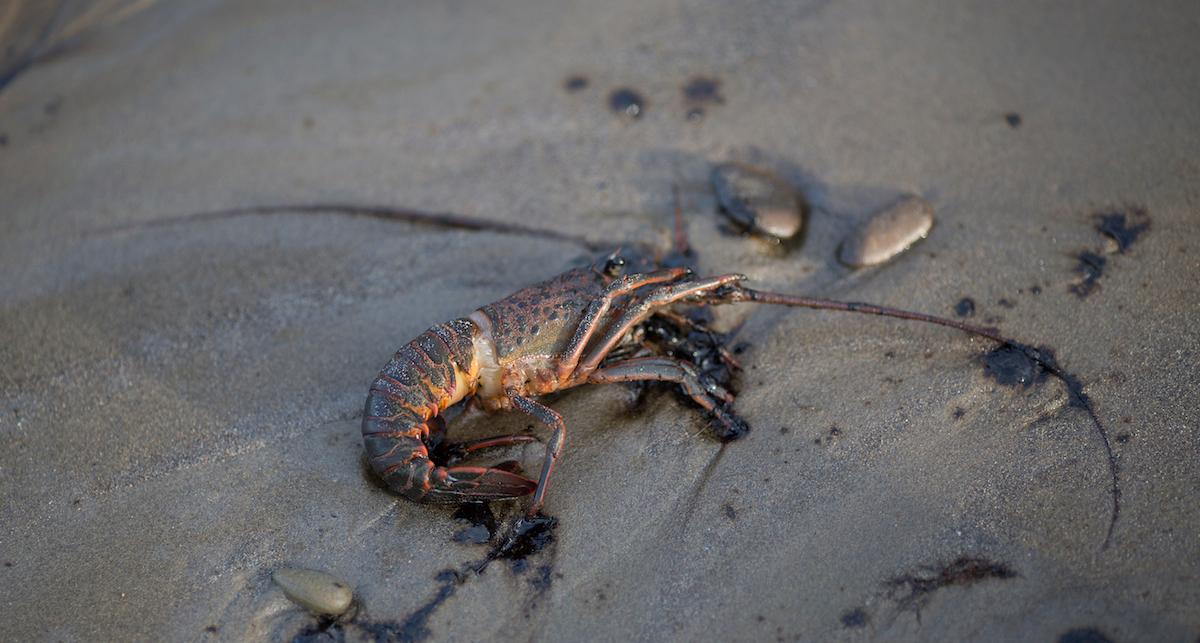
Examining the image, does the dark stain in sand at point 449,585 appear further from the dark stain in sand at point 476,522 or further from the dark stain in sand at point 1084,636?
the dark stain in sand at point 1084,636

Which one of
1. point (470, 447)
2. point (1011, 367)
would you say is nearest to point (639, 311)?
point (470, 447)

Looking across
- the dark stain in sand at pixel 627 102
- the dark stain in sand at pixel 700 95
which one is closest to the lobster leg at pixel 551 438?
the dark stain in sand at pixel 627 102

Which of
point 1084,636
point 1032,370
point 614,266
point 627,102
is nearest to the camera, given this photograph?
point 1084,636

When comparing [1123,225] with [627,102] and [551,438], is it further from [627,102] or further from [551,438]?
[551,438]

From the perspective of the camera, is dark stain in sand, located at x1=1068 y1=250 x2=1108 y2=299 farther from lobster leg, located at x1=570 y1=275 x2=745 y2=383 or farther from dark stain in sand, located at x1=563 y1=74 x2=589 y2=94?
dark stain in sand, located at x1=563 y1=74 x2=589 y2=94

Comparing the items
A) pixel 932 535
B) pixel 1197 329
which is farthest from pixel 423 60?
pixel 1197 329

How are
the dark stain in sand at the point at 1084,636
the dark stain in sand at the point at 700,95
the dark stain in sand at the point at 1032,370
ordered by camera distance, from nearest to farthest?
the dark stain in sand at the point at 1084,636 < the dark stain in sand at the point at 1032,370 < the dark stain in sand at the point at 700,95

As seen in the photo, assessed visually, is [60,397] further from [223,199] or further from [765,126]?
[765,126]
